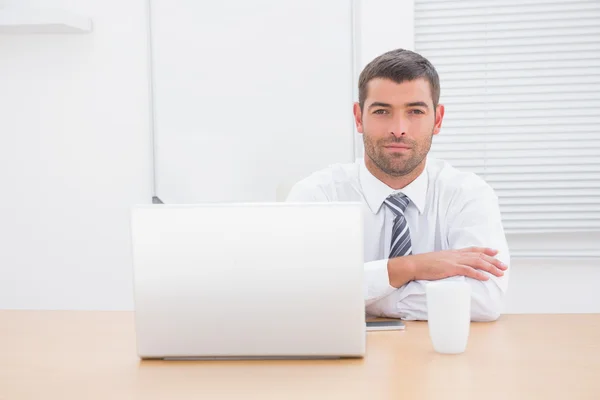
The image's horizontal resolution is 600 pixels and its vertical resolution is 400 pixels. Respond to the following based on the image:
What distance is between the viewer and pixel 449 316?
134cm

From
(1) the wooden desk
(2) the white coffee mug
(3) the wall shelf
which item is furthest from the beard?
(3) the wall shelf

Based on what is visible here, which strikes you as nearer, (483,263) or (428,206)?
(483,263)

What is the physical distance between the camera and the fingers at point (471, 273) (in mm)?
1734

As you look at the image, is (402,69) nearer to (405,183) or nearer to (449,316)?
(405,183)

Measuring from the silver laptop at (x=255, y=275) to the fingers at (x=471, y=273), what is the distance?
55cm

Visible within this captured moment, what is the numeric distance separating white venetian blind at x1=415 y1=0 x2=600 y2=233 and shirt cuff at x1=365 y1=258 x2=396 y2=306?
1.67 meters

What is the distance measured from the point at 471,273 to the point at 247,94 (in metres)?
1.82

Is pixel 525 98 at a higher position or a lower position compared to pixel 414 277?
higher

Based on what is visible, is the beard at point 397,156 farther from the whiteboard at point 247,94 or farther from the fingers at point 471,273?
the whiteboard at point 247,94

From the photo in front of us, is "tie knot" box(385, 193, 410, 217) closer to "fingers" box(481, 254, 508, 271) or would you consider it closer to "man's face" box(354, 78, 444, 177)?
"man's face" box(354, 78, 444, 177)

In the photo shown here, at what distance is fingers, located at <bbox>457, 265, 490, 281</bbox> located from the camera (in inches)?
68.3

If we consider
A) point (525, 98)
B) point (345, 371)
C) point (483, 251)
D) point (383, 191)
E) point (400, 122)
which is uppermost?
point (525, 98)

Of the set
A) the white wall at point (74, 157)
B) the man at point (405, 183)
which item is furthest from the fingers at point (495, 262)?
the white wall at point (74, 157)

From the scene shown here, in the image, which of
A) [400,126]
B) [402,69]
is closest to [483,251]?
[400,126]
